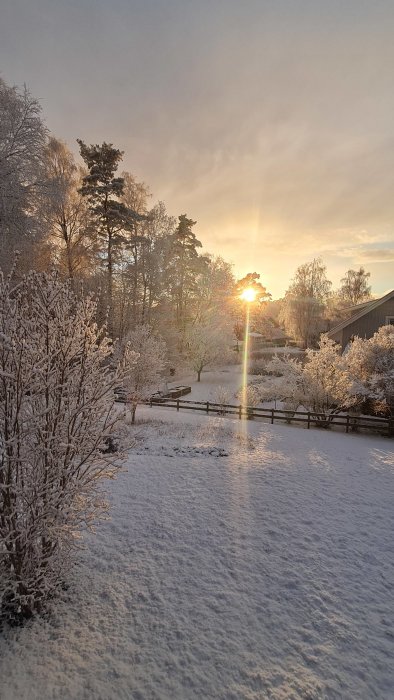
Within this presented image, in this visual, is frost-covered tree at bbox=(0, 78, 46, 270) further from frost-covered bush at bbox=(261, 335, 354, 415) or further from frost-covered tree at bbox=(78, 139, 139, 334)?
frost-covered bush at bbox=(261, 335, 354, 415)

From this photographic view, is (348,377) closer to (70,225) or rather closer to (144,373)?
(144,373)

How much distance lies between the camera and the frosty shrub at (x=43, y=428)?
3.91 m

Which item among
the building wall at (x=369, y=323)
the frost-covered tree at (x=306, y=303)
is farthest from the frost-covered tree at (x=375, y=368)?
the frost-covered tree at (x=306, y=303)

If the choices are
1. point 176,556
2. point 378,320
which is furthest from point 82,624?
point 378,320

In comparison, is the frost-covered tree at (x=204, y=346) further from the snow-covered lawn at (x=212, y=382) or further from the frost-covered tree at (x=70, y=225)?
the frost-covered tree at (x=70, y=225)

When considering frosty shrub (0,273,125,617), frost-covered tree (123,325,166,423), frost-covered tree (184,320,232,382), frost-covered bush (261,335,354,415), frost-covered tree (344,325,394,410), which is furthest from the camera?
frost-covered tree (184,320,232,382)

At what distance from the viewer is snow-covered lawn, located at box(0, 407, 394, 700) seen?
3.72 metres

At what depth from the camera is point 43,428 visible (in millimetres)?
4305

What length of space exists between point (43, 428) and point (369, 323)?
2166cm

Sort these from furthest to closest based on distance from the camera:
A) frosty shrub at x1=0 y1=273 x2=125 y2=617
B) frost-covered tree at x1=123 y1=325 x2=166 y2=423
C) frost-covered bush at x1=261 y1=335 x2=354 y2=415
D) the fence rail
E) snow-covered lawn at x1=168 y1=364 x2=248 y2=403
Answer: snow-covered lawn at x1=168 y1=364 x2=248 y2=403 → frost-covered tree at x1=123 y1=325 x2=166 y2=423 → frost-covered bush at x1=261 y1=335 x2=354 y2=415 → the fence rail → frosty shrub at x1=0 y1=273 x2=125 y2=617

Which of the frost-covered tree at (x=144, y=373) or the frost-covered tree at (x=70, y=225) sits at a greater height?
the frost-covered tree at (x=70, y=225)

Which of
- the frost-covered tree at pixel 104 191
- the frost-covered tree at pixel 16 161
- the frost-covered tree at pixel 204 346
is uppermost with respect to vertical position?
the frost-covered tree at pixel 104 191

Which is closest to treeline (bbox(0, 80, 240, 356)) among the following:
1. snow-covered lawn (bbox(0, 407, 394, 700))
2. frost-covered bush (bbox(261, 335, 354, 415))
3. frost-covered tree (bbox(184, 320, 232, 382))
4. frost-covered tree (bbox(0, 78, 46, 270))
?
frost-covered tree (bbox(0, 78, 46, 270))

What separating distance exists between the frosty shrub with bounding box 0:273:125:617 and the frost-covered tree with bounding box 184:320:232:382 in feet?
85.0
